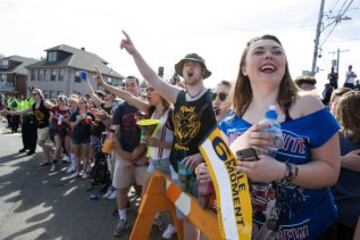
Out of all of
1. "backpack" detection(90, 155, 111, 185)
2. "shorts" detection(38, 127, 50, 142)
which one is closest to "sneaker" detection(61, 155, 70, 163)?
"shorts" detection(38, 127, 50, 142)

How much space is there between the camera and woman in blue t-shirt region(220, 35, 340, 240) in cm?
158

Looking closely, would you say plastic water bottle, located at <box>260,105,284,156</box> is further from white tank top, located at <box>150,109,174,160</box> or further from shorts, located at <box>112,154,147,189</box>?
shorts, located at <box>112,154,147,189</box>

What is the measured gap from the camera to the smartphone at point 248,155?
152cm

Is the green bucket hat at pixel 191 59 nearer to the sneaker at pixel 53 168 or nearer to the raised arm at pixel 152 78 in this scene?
the raised arm at pixel 152 78

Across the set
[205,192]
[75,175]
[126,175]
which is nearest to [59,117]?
[75,175]

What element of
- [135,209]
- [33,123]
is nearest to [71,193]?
[135,209]

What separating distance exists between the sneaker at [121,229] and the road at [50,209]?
97mm

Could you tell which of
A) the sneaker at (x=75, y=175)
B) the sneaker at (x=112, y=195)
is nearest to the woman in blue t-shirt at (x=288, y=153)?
the sneaker at (x=112, y=195)

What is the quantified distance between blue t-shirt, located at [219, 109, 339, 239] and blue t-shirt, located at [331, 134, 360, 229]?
510 mm

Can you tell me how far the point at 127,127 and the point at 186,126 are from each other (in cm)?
198

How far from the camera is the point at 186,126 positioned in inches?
135

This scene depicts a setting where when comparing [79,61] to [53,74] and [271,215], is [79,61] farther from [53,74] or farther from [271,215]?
[271,215]

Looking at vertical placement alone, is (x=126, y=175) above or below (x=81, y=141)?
above

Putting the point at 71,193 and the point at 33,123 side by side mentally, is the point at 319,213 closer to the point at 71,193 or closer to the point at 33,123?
the point at 71,193
